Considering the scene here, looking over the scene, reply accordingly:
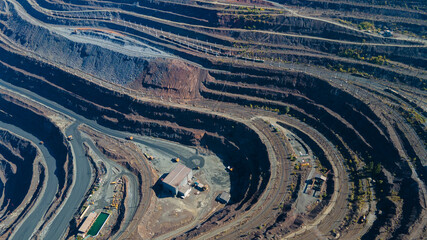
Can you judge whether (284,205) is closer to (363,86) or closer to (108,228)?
(108,228)

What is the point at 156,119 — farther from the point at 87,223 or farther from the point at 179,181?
the point at 87,223

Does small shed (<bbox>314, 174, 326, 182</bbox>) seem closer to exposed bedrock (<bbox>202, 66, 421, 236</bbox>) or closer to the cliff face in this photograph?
exposed bedrock (<bbox>202, 66, 421, 236</bbox>)

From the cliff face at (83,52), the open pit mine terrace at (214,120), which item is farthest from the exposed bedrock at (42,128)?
the cliff face at (83,52)

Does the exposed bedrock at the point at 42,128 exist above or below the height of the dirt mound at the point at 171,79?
below

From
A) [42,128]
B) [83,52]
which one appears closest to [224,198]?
[42,128]

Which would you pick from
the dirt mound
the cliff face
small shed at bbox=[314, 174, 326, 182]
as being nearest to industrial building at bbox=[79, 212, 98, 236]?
the dirt mound

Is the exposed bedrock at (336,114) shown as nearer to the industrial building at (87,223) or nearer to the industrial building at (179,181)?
the industrial building at (179,181)

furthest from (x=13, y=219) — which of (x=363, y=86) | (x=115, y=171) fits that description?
(x=363, y=86)

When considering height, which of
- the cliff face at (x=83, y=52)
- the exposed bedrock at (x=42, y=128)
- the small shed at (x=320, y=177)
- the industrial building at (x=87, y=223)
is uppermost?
the cliff face at (x=83, y=52)
